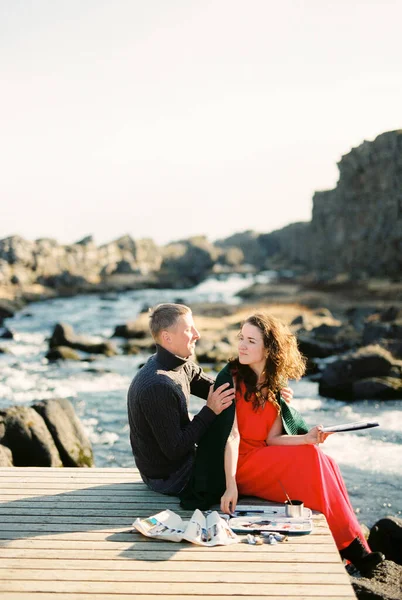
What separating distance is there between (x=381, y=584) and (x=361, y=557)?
1.00 ft

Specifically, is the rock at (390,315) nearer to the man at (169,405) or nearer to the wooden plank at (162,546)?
the man at (169,405)

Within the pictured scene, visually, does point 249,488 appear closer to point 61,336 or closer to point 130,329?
A: point 61,336

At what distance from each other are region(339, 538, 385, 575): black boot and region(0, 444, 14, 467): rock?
17.6ft

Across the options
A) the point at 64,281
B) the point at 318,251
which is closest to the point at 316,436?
the point at 64,281

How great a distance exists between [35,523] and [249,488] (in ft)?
6.76

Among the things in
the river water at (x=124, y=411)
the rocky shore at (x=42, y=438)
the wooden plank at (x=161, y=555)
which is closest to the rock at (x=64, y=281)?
the river water at (x=124, y=411)

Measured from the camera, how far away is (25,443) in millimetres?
11352

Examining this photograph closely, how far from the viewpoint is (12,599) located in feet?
16.6

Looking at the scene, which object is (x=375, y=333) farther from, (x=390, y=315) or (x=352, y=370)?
(x=390, y=315)

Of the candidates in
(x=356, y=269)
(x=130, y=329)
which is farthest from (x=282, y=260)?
(x=130, y=329)

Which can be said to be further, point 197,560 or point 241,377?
point 241,377

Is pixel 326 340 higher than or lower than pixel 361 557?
lower

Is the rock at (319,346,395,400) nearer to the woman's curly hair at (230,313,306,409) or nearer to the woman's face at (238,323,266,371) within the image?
the woman's curly hair at (230,313,306,409)

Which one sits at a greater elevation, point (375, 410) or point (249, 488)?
point (249, 488)
